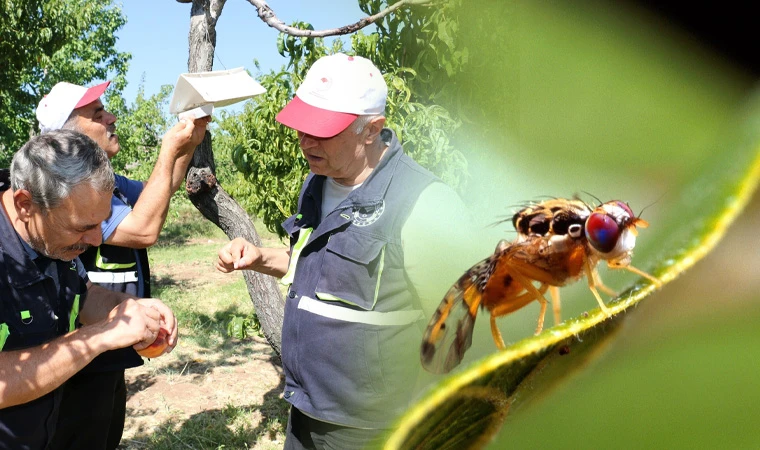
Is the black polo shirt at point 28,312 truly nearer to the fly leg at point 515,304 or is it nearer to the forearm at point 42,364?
the forearm at point 42,364

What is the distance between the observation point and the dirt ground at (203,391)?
439 centimetres

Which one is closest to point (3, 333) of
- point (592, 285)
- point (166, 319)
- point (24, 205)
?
point (24, 205)

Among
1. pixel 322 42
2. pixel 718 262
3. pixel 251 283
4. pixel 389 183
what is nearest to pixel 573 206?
pixel 718 262

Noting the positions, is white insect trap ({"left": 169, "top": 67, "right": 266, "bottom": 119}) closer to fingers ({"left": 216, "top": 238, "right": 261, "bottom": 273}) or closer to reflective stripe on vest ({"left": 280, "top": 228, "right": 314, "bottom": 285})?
fingers ({"left": 216, "top": 238, "right": 261, "bottom": 273})

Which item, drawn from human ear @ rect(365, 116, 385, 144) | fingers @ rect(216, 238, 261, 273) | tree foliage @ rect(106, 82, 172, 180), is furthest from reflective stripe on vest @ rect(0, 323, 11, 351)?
tree foliage @ rect(106, 82, 172, 180)

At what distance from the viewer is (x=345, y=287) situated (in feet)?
5.71

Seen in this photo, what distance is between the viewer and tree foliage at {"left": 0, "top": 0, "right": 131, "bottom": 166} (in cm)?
764

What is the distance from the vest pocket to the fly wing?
1.12m

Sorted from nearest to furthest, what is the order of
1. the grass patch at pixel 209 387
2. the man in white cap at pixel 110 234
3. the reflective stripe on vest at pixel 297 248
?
the reflective stripe on vest at pixel 297 248, the man in white cap at pixel 110 234, the grass patch at pixel 209 387

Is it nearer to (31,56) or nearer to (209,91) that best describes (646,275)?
(209,91)

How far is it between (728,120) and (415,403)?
0.53 feet

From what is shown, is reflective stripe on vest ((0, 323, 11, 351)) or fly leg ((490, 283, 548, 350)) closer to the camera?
fly leg ((490, 283, 548, 350))

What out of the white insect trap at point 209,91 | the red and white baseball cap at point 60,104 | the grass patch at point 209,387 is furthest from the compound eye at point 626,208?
the grass patch at point 209,387

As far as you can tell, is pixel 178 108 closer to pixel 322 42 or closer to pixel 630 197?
pixel 322 42
